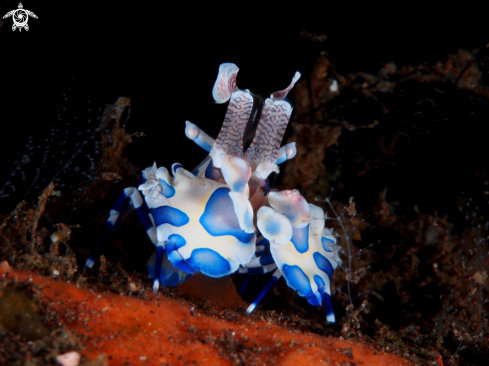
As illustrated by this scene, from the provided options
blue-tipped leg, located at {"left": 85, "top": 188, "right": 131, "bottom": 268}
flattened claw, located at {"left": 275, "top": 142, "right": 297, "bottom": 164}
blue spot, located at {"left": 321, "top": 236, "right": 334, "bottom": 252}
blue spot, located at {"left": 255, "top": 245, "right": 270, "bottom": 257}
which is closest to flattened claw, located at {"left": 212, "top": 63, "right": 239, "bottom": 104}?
flattened claw, located at {"left": 275, "top": 142, "right": 297, "bottom": 164}

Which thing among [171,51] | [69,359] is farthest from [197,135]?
[69,359]

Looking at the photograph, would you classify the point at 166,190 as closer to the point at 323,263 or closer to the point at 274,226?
the point at 274,226

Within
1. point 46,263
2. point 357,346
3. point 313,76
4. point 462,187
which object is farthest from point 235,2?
point 462,187

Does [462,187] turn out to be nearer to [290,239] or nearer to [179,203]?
[290,239]

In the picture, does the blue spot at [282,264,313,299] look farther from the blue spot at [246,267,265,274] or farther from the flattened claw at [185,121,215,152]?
the flattened claw at [185,121,215,152]

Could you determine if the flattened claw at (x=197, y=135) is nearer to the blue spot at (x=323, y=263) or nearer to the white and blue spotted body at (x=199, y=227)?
the white and blue spotted body at (x=199, y=227)
